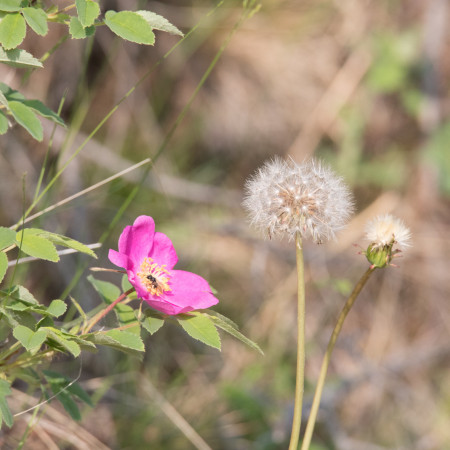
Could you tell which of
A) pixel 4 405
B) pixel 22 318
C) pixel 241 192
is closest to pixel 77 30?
→ pixel 22 318

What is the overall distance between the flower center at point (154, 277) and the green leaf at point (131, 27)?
0.31 metres

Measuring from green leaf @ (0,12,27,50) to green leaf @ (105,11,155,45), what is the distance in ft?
0.38

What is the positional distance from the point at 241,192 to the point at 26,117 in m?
Answer: 2.20

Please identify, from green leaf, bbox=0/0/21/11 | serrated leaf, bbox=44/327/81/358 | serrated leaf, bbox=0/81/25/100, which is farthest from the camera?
serrated leaf, bbox=0/81/25/100

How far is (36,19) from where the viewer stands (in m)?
0.98

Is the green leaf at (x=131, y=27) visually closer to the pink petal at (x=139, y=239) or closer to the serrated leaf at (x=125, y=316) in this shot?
the pink petal at (x=139, y=239)

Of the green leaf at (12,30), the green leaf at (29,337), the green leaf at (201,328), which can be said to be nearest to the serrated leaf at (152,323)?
the green leaf at (201,328)

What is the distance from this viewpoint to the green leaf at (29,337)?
875 mm

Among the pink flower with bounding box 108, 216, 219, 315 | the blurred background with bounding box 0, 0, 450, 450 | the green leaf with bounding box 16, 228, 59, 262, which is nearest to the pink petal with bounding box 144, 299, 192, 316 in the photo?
the pink flower with bounding box 108, 216, 219, 315

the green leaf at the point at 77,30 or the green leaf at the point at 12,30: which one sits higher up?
the green leaf at the point at 77,30

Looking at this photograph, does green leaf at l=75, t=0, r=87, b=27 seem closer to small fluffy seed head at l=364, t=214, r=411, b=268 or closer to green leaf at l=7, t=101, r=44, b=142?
green leaf at l=7, t=101, r=44, b=142

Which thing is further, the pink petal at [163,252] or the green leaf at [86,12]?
the pink petal at [163,252]

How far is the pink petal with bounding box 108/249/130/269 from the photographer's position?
0.96m

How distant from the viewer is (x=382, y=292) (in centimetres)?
331
